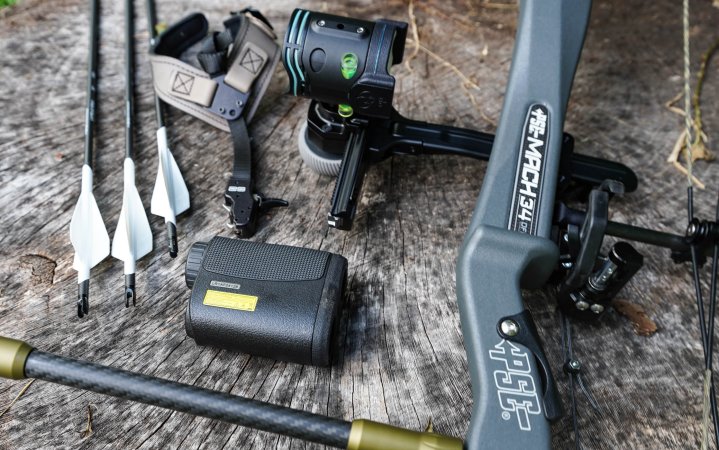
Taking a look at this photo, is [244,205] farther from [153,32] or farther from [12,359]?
[153,32]

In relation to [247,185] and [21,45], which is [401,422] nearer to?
[247,185]

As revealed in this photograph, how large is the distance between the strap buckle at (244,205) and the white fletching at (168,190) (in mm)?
123

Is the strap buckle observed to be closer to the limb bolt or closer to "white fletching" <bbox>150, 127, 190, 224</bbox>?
"white fletching" <bbox>150, 127, 190, 224</bbox>

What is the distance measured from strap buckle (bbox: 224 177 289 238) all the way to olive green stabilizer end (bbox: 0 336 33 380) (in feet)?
1.89

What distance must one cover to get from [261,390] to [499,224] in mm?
591

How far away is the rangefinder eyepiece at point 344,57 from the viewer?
1.47 meters

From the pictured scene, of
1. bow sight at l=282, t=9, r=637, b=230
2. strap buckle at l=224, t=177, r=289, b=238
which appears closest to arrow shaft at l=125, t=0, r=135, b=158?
strap buckle at l=224, t=177, r=289, b=238

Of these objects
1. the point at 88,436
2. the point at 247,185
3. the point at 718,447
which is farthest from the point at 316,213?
the point at 718,447

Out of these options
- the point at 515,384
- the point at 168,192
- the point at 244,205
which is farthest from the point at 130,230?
the point at 515,384

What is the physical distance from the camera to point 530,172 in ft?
4.53

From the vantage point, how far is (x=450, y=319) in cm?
138

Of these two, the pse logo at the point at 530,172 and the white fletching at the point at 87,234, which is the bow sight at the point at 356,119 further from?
the white fletching at the point at 87,234

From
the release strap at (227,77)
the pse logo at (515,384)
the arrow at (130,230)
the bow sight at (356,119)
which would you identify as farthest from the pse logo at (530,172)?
the arrow at (130,230)

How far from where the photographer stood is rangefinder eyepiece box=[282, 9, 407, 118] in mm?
1475
